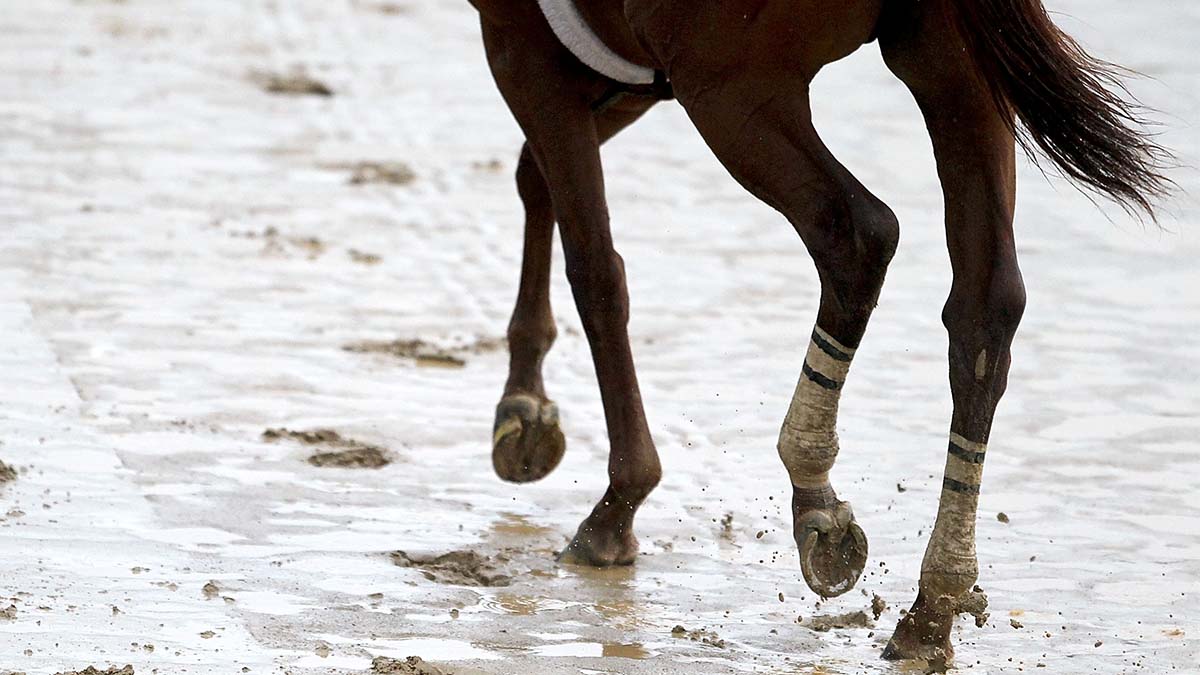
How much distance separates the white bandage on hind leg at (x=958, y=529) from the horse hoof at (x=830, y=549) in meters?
0.17

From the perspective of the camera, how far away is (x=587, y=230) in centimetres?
425

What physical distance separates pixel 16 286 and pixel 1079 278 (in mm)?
3964

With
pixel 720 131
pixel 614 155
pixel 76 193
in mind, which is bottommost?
pixel 76 193

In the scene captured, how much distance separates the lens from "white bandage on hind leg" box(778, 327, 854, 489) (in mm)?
3570

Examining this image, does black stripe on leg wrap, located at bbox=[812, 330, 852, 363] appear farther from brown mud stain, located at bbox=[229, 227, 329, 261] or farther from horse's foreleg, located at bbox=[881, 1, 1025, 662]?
brown mud stain, located at bbox=[229, 227, 329, 261]

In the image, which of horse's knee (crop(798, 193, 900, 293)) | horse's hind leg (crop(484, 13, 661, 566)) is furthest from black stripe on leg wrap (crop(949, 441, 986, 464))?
horse's hind leg (crop(484, 13, 661, 566))

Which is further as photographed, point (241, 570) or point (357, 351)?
point (357, 351)

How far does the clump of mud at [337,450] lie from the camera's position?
4.98m

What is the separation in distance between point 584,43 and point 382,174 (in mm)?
4614

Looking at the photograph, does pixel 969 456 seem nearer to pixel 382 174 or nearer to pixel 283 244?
pixel 283 244

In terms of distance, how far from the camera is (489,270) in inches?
278

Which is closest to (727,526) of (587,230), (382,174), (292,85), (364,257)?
(587,230)

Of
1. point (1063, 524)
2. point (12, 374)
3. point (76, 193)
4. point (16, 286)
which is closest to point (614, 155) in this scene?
point (76, 193)

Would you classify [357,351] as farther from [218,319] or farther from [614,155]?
[614,155]
